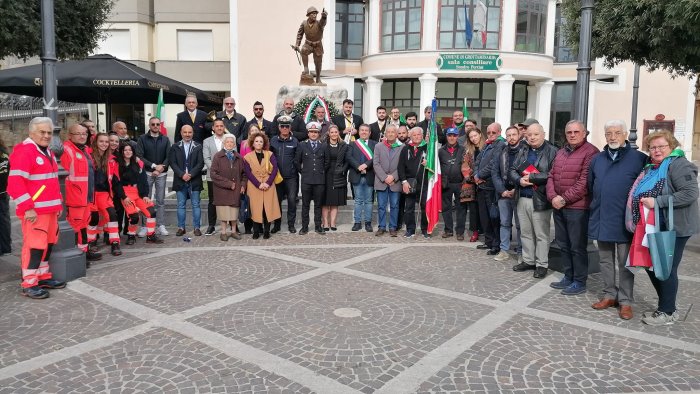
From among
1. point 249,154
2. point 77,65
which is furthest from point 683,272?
point 77,65

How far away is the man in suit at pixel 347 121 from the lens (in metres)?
11.2

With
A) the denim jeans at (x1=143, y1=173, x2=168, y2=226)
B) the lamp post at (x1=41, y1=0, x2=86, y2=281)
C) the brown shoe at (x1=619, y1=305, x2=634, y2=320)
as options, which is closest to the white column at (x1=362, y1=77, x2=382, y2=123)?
the denim jeans at (x1=143, y1=173, x2=168, y2=226)

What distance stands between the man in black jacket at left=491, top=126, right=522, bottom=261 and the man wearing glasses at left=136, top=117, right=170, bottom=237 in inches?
221

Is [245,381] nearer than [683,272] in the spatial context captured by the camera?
Yes

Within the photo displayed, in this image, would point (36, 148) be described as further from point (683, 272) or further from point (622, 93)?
point (622, 93)

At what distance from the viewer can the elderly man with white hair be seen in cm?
545

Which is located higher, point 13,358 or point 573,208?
point 573,208

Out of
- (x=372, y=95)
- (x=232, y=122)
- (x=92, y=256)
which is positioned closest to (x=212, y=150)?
(x=232, y=122)

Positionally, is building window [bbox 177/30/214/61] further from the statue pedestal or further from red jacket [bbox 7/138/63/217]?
red jacket [bbox 7/138/63/217]

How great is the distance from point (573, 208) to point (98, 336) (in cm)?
514

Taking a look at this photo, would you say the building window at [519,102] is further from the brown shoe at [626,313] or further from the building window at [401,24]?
the brown shoe at [626,313]

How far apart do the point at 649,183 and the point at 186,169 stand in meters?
7.00

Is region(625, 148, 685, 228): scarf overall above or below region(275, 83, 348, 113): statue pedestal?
below

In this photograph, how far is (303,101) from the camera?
13.1 metres
